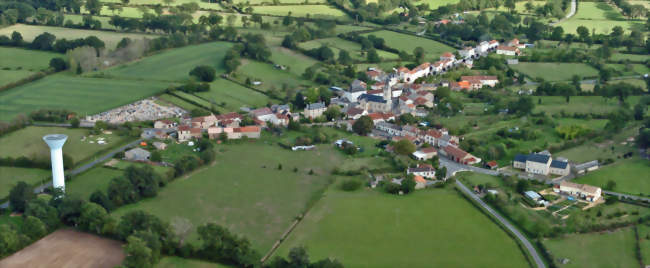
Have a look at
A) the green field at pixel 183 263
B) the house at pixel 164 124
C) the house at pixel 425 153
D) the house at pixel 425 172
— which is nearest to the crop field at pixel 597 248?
the house at pixel 425 172

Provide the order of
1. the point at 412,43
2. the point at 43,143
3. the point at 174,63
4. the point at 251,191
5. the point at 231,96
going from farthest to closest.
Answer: the point at 412,43, the point at 174,63, the point at 231,96, the point at 43,143, the point at 251,191

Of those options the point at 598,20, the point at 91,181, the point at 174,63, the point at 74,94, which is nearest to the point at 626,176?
the point at 91,181

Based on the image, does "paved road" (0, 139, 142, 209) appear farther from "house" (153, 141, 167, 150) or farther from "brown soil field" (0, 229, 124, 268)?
"brown soil field" (0, 229, 124, 268)

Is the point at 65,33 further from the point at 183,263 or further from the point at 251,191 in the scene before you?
the point at 183,263

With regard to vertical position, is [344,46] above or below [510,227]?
above

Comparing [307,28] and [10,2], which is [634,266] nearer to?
[307,28]

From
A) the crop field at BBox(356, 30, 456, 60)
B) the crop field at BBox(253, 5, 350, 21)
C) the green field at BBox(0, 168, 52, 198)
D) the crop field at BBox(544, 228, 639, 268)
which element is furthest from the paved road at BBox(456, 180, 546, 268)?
the crop field at BBox(253, 5, 350, 21)
